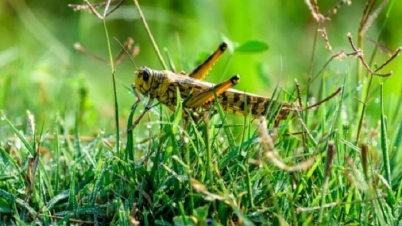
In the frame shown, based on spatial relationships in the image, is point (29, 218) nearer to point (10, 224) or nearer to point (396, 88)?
point (10, 224)

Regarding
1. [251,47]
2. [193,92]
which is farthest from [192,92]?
[251,47]

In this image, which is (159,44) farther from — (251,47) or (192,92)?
(192,92)

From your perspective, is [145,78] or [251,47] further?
[251,47]

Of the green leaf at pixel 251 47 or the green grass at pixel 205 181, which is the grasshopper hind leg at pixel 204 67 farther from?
the green leaf at pixel 251 47

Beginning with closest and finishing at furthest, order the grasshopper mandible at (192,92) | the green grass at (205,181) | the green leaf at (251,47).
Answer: the green grass at (205,181)
the grasshopper mandible at (192,92)
the green leaf at (251,47)

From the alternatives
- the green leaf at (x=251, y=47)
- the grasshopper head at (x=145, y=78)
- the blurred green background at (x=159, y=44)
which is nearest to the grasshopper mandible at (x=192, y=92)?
the grasshopper head at (x=145, y=78)

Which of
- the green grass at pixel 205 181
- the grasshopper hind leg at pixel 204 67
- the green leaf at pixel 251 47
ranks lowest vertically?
the green grass at pixel 205 181

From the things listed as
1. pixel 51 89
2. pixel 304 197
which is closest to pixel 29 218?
pixel 304 197

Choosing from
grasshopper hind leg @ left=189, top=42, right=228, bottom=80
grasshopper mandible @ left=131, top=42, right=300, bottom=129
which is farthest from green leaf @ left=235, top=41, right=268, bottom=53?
grasshopper mandible @ left=131, top=42, right=300, bottom=129
